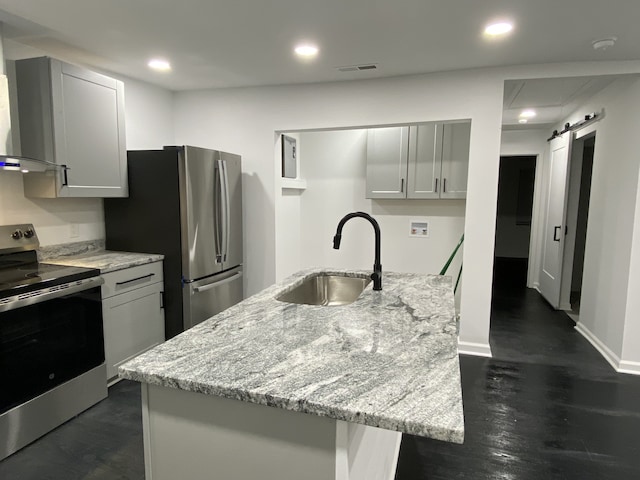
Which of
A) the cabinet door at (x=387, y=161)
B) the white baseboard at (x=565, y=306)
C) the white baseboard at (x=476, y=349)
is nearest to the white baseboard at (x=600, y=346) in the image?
the white baseboard at (x=565, y=306)

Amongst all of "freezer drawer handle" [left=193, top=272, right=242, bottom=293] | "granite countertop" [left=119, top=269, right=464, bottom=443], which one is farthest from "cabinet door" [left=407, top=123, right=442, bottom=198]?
"granite countertop" [left=119, top=269, right=464, bottom=443]

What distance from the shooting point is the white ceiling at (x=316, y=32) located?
7.08ft

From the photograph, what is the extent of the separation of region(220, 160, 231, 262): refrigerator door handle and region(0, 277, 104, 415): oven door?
1.16 m

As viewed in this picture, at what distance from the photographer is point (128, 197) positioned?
129 inches

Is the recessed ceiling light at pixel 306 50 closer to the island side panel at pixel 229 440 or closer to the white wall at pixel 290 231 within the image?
the white wall at pixel 290 231

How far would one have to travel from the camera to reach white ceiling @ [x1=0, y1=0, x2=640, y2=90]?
2.16 m

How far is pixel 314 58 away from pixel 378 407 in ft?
9.03

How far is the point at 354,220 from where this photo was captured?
15.7 ft

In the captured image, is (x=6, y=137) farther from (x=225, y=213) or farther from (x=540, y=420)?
(x=540, y=420)

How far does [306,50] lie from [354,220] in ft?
7.61

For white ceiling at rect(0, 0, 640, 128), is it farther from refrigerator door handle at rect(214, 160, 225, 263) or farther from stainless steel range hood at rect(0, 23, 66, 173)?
refrigerator door handle at rect(214, 160, 225, 263)

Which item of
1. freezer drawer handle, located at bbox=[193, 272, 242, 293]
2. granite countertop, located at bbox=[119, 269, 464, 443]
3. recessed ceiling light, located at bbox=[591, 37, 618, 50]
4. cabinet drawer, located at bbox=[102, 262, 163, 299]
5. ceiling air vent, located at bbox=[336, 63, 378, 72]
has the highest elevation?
ceiling air vent, located at bbox=[336, 63, 378, 72]

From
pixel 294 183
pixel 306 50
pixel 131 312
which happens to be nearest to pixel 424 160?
pixel 294 183

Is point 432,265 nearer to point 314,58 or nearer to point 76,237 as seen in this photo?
point 314,58
